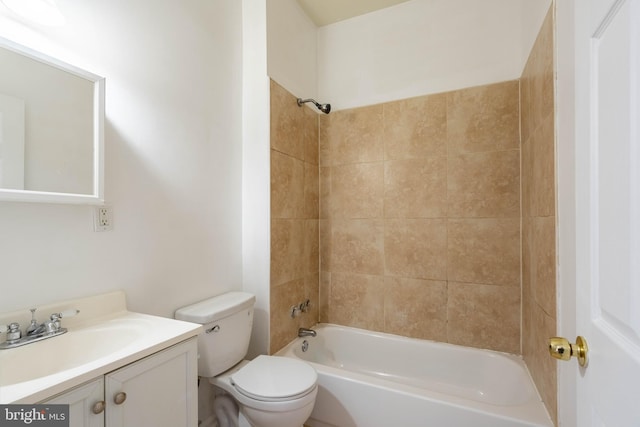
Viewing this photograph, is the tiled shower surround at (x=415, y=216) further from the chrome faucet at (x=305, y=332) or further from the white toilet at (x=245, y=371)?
the white toilet at (x=245, y=371)

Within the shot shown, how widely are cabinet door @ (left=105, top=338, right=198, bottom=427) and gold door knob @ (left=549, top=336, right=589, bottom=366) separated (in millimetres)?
1051

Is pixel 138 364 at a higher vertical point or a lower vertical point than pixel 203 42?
lower

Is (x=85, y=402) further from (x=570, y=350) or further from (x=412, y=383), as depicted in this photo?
(x=412, y=383)

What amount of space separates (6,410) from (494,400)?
2184 millimetres

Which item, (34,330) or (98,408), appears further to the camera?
(34,330)

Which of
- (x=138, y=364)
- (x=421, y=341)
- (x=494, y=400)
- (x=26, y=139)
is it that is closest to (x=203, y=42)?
(x=26, y=139)

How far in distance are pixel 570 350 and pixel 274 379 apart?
1.20 metres

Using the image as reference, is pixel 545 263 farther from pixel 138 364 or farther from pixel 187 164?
pixel 187 164

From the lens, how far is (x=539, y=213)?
135cm

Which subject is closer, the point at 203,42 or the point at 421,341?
the point at 203,42

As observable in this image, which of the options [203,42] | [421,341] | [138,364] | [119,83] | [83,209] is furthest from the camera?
[421,341]

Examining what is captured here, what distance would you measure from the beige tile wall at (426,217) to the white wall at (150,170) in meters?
0.85

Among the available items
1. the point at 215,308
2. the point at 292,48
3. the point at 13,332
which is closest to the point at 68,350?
the point at 13,332

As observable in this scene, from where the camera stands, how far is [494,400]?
1718mm
